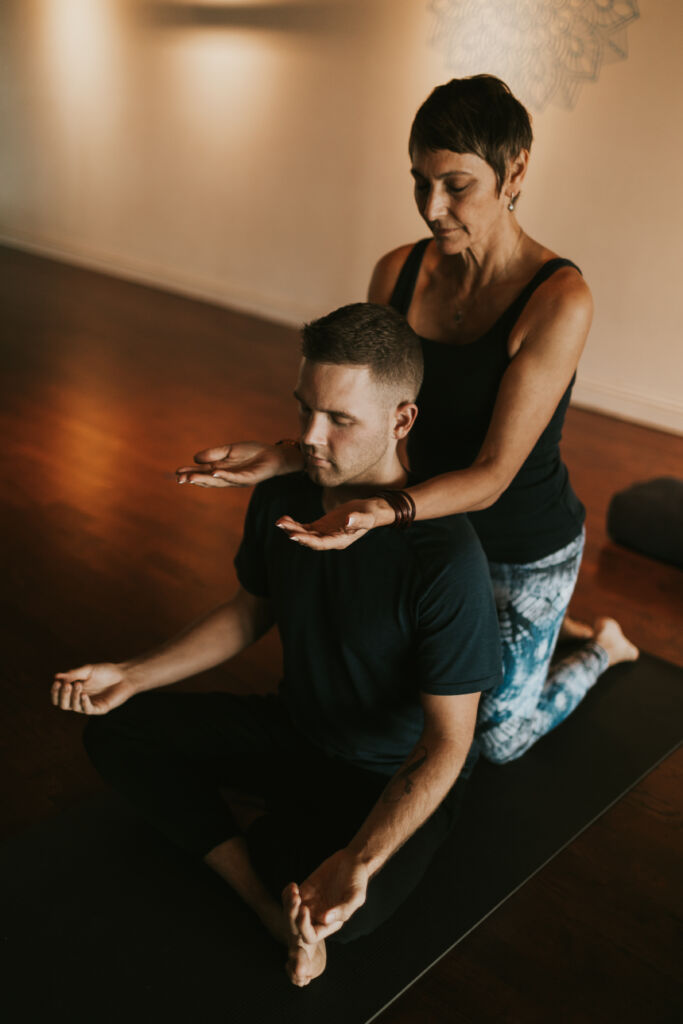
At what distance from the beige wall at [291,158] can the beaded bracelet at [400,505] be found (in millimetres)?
3573

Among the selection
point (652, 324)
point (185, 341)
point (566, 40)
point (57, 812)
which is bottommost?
point (185, 341)

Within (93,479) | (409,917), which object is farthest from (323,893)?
(93,479)

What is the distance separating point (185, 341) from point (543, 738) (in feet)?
12.9

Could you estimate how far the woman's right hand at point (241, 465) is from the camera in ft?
4.74

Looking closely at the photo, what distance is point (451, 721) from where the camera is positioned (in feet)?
4.28

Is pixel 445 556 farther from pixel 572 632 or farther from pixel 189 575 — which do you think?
pixel 189 575

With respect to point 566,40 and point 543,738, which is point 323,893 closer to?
point 543,738

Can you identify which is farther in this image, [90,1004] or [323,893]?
[90,1004]

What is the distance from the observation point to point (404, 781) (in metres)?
1.26

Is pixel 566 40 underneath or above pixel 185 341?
above

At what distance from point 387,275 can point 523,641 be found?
81 centimetres

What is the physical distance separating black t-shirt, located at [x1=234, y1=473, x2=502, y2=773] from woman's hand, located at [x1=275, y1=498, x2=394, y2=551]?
10cm

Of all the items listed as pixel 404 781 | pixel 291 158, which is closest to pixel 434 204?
pixel 404 781

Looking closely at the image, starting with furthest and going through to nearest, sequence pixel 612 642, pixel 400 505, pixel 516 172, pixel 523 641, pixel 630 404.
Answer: pixel 630 404
pixel 612 642
pixel 523 641
pixel 516 172
pixel 400 505
